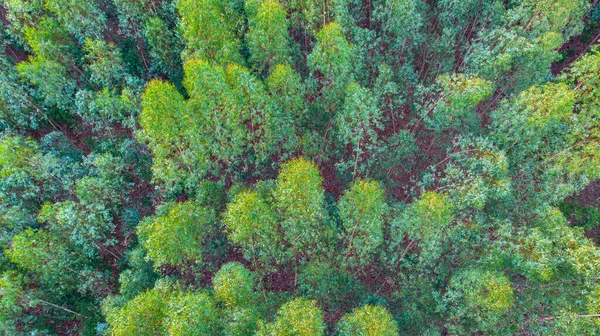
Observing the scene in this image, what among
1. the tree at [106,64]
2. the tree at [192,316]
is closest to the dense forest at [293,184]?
the tree at [192,316]

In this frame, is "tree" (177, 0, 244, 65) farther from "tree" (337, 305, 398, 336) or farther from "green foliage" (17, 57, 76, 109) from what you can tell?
"tree" (337, 305, 398, 336)

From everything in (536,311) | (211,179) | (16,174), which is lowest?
(536,311)

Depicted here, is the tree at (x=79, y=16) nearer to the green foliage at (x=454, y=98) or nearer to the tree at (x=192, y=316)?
the tree at (x=192, y=316)

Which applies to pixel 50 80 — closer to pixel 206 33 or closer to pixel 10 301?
pixel 206 33

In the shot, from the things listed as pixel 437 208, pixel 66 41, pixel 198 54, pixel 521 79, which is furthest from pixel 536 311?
pixel 66 41

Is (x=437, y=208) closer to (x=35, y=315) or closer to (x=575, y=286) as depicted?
(x=575, y=286)
